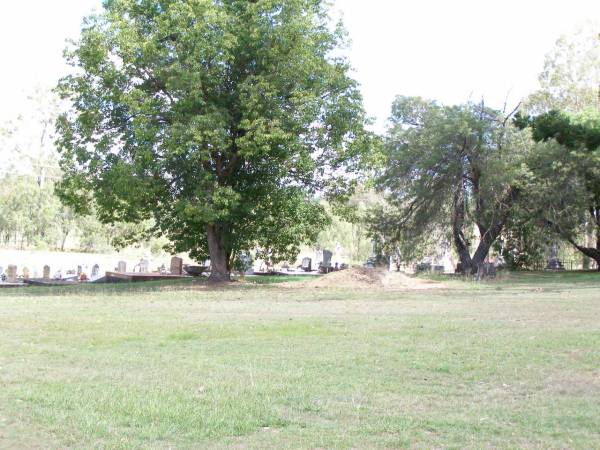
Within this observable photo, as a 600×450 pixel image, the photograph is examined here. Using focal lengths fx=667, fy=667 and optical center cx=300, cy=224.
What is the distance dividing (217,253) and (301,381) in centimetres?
2113

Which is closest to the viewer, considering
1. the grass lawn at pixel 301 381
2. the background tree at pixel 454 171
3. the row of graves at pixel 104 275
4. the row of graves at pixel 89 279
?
the grass lawn at pixel 301 381

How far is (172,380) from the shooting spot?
7.64 meters

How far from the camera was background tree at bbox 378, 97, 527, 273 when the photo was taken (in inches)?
1426

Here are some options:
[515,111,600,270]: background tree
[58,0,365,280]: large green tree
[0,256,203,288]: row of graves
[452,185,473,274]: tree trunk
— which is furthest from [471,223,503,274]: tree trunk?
[0,256,203,288]: row of graves

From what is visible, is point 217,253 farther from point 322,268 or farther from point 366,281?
point 322,268

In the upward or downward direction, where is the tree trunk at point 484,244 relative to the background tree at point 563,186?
downward

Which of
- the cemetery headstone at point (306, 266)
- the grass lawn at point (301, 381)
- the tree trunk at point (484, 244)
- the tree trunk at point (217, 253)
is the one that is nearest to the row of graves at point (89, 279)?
the tree trunk at point (217, 253)

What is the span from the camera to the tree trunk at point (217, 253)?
28.1 metres

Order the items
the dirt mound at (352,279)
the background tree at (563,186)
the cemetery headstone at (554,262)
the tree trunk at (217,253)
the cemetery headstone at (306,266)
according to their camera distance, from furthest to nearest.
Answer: the cemetery headstone at (306,266) < the cemetery headstone at (554,262) < the background tree at (563,186) < the tree trunk at (217,253) < the dirt mound at (352,279)

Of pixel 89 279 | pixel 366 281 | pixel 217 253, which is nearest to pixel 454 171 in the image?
pixel 366 281

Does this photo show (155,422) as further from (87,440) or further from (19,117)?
(19,117)

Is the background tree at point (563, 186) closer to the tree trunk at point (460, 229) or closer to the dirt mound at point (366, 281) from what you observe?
the tree trunk at point (460, 229)

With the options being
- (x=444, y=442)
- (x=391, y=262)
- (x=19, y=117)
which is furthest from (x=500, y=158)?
(x=19, y=117)

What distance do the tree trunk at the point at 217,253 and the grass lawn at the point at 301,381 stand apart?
13498 millimetres
